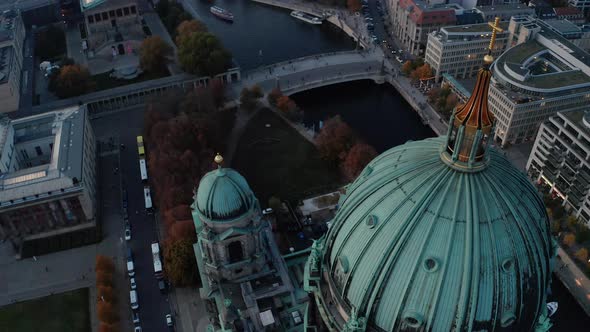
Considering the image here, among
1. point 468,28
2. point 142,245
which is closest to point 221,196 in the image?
point 142,245

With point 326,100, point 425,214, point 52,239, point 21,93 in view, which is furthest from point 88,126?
point 425,214

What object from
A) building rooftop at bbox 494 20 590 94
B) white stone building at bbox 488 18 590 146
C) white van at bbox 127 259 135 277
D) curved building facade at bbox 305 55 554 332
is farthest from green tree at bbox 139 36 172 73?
curved building facade at bbox 305 55 554 332

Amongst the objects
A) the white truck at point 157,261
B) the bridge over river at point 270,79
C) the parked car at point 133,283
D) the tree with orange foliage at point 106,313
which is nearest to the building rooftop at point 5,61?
the bridge over river at point 270,79

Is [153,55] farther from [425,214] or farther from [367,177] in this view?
[425,214]

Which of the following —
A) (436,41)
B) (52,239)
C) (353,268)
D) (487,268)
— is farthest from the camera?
(436,41)

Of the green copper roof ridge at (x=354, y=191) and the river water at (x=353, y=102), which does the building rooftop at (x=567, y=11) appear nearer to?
the river water at (x=353, y=102)
